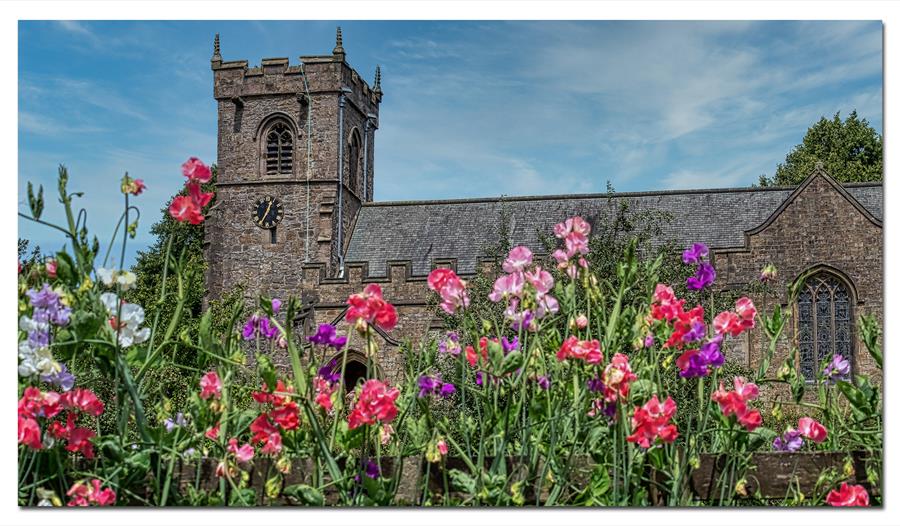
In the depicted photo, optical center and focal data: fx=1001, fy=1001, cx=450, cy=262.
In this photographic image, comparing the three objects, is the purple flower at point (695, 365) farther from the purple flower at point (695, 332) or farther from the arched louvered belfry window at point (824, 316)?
the arched louvered belfry window at point (824, 316)

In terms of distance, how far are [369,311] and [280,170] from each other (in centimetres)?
2647

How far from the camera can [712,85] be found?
7.70 metres

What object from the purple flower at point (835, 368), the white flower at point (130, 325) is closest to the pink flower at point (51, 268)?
the white flower at point (130, 325)

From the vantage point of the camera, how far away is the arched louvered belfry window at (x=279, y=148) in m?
29.9

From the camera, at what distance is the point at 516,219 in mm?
28344

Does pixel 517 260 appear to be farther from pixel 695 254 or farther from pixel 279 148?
pixel 279 148

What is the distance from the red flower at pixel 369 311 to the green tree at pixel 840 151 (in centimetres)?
2627

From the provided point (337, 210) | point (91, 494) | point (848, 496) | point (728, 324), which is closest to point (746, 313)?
point (728, 324)

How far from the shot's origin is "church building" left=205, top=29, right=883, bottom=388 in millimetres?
25859

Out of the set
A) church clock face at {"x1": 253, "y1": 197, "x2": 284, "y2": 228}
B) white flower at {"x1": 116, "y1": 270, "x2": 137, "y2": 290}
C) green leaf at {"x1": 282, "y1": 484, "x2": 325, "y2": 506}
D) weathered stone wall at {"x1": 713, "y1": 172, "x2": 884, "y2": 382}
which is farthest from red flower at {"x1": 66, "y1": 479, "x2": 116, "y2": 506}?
church clock face at {"x1": 253, "y1": 197, "x2": 284, "y2": 228}

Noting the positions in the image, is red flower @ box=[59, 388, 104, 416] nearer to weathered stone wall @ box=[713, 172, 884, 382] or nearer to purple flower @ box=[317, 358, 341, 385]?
purple flower @ box=[317, 358, 341, 385]

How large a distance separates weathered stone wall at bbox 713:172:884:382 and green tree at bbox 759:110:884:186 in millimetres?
5281

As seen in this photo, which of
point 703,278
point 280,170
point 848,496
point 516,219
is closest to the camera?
point 848,496
